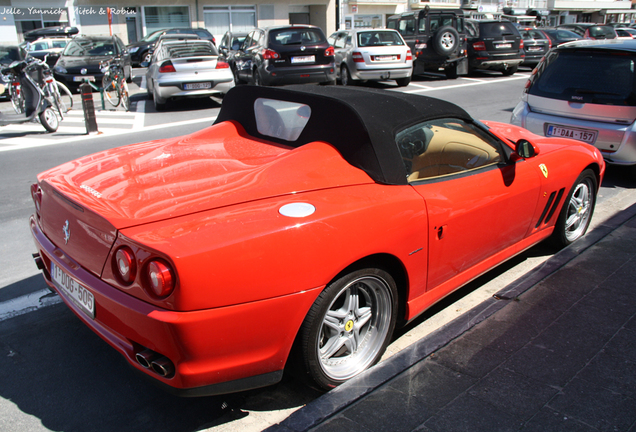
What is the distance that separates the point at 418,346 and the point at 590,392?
873mm

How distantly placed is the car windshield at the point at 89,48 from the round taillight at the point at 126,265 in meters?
15.4

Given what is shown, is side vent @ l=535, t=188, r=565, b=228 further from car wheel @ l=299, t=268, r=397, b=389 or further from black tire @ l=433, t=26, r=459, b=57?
black tire @ l=433, t=26, r=459, b=57

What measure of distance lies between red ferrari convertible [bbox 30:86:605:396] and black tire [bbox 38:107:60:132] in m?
7.61

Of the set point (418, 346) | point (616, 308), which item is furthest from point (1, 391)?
point (616, 308)

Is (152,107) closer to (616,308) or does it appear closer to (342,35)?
(342,35)

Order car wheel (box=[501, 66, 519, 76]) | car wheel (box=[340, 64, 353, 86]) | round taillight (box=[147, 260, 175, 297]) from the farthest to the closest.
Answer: car wheel (box=[501, 66, 519, 76]) → car wheel (box=[340, 64, 353, 86]) → round taillight (box=[147, 260, 175, 297])

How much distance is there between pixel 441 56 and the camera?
17750mm

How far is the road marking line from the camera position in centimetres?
370

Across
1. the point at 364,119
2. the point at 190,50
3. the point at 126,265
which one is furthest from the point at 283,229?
the point at 190,50

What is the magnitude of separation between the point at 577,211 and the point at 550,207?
0.60 metres

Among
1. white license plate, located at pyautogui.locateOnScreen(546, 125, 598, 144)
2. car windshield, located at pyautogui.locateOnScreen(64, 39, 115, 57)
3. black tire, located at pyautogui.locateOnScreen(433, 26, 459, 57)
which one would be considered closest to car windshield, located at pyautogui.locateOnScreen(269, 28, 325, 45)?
black tire, located at pyautogui.locateOnScreen(433, 26, 459, 57)

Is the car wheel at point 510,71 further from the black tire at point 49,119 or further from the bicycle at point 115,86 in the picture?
the black tire at point 49,119

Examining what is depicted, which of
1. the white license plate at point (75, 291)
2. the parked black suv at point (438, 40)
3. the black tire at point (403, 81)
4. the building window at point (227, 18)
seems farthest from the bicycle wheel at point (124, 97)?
the building window at point (227, 18)

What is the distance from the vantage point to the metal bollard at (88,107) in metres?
9.99
